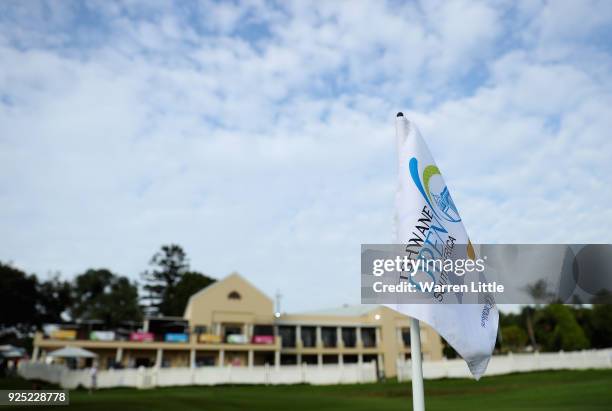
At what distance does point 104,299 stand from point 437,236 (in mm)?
67532

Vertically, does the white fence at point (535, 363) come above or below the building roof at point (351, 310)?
below

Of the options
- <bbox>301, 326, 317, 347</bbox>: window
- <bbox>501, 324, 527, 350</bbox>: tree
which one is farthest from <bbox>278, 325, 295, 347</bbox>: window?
<bbox>501, 324, 527, 350</bbox>: tree

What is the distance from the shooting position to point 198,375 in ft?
101

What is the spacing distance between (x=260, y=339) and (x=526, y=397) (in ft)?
94.6

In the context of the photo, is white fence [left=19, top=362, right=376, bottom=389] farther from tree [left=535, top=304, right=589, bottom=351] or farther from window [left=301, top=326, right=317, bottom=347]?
tree [left=535, top=304, right=589, bottom=351]

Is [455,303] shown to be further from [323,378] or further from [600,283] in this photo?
[323,378]

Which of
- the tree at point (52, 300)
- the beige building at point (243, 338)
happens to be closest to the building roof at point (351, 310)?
the beige building at point (243, 338)

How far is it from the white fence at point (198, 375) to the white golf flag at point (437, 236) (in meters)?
28.0

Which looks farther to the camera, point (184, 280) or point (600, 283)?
Result: point (184, 280)

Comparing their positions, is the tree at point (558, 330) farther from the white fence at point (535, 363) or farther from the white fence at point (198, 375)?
the white fence at point (198, 375)

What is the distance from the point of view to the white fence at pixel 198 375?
1117 inches

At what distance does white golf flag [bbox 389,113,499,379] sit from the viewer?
3.66m

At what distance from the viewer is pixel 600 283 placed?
1532 centimetres

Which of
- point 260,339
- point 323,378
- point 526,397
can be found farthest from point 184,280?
point 526,397
